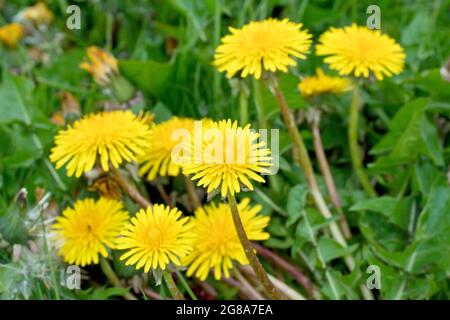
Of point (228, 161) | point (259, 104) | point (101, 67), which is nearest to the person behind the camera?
point (228, 161)

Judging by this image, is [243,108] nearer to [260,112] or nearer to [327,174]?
[260,112]

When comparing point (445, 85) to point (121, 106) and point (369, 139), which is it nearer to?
point (369, 139)

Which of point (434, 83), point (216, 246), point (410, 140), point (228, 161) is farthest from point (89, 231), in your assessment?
point (434, 83)

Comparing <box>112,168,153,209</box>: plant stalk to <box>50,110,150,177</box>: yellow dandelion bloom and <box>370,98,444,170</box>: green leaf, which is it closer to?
<box>50,110,150,177</box>: yellow dandelion bloom

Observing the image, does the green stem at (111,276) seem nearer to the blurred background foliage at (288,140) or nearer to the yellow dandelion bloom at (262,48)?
the blurred background foliage at (288,140)

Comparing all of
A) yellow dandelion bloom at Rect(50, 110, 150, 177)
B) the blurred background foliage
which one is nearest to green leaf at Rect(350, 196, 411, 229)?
the blurred background foliage

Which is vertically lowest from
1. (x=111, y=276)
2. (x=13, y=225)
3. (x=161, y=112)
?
(x=111, y=276)
